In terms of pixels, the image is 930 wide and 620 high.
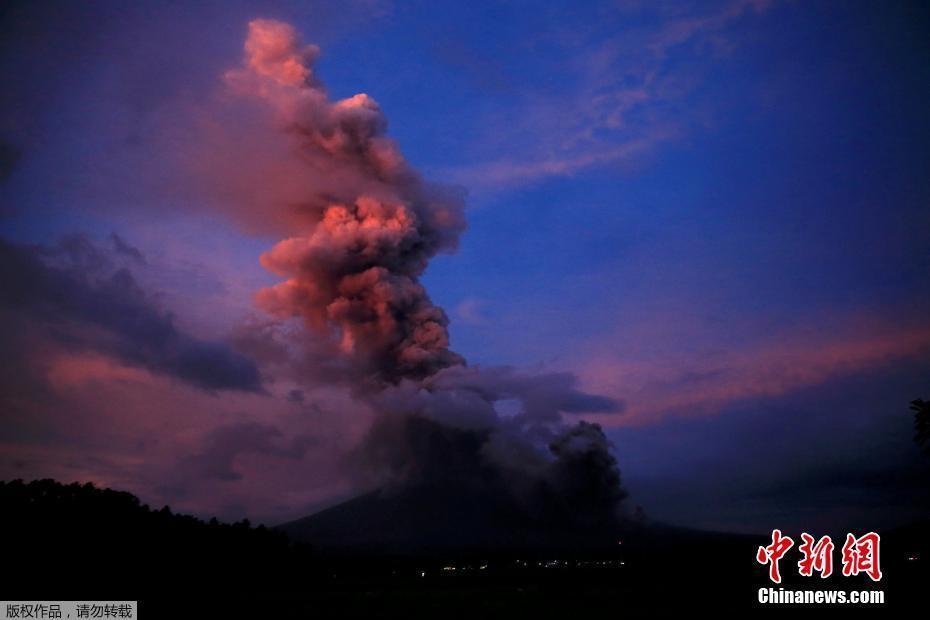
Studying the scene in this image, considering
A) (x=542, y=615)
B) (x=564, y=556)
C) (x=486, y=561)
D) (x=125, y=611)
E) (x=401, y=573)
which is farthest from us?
(x=564, y=556)

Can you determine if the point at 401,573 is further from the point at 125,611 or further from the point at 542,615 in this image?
the point at 125,611

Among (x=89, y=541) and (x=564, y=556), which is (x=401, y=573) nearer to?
(x=89, y=541)

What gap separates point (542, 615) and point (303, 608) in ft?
49.7

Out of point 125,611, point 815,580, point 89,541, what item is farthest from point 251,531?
point 815,580

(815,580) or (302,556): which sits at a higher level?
(815,580)

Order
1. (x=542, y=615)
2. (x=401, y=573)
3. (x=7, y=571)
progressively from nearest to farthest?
(x=542, y=615), (x=7, y=571), (x=401, y=573)

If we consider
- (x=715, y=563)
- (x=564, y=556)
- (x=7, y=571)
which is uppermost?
(x=7, y=571)

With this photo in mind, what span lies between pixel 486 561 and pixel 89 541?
381 ft

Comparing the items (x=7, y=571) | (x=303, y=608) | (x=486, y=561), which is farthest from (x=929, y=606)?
(x=486, y=561)

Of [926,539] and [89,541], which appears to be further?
[926,539]

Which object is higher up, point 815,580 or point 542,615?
point 815,580

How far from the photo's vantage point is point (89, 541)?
58656mm

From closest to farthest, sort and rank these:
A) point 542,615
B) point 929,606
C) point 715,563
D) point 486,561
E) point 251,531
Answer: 1. point 929,606
2. point 542,615
3. point 715,563
4. point 251,531
5. point 486,561

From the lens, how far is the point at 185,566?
2598 inches
